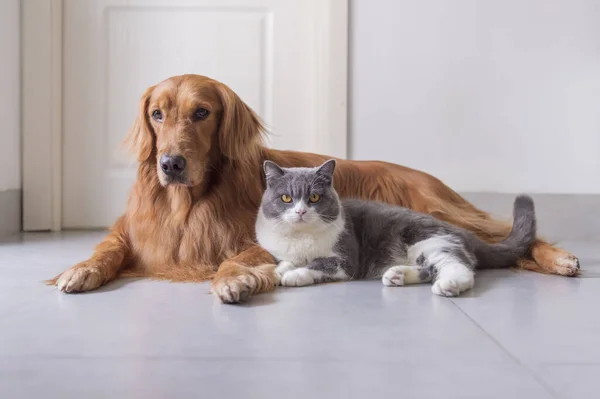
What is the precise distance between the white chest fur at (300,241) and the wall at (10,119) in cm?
166

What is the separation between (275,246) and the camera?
1783mm

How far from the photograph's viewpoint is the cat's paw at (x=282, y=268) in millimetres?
1676

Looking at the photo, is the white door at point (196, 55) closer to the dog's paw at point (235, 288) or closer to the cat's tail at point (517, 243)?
the cat's tail at point (517, 243)

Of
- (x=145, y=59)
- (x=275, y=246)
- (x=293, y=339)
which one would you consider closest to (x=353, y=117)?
(x=145, y=59)

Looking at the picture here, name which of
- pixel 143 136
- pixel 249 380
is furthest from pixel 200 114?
pixel 249 380

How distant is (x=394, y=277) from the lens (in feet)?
5.38

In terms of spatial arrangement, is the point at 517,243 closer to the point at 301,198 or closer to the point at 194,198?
the point at 301,198

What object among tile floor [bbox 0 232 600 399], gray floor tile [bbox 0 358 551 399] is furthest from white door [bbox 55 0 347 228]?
gray floor tile [bbox 0 358 551 399]

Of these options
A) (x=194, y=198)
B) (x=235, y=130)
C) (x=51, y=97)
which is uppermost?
(x=51, y=97)

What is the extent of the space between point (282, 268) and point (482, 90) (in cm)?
161

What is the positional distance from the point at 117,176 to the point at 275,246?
1543 millimetres

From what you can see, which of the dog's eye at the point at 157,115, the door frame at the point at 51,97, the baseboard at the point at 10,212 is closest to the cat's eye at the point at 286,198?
the dog's eye at the point at 157,115

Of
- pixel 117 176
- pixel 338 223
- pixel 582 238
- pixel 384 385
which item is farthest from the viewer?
pixel 117 176

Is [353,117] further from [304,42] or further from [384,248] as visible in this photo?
[384,248]
